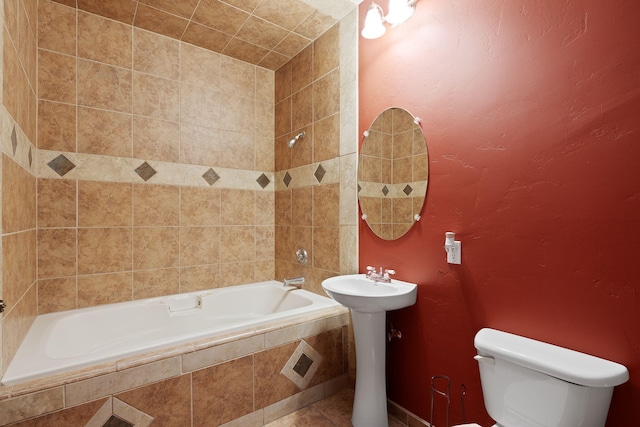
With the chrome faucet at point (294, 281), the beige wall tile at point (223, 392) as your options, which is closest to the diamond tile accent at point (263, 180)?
the chrome faucet at point (294, 281)

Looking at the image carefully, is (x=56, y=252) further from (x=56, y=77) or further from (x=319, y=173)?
(x=319, y=173)

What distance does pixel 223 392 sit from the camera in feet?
5.02

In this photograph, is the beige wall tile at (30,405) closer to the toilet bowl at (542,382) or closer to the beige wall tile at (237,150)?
the toilet bowl at (542,382)

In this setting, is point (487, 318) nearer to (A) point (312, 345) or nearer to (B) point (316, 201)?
(A) point (312, 345)

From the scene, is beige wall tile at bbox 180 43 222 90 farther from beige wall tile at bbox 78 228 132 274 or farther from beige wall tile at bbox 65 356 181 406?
beige wall tile at bbox 65 356 181 406

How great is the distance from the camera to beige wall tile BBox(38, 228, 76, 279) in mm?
1918

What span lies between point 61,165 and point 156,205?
1.97 ft

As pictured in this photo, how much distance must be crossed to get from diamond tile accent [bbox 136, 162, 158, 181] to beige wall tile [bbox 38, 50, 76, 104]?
553 millimetres

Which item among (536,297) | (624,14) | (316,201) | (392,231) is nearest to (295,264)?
(316,201)

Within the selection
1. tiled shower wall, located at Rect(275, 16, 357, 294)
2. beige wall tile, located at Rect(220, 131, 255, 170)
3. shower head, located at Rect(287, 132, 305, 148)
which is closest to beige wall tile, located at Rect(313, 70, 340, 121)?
tiled shower wall, located at Rect(275, 16, 357, 294)

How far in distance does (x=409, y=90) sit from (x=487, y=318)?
1.24 m

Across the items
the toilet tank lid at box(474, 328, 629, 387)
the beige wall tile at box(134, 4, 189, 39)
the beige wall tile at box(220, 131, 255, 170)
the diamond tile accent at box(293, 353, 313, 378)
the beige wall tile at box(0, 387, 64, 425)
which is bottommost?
the diamond tile accent at box(293, 353, 313, 378)

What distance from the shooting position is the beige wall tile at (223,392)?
1466mm

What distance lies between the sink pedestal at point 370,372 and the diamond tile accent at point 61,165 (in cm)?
205
